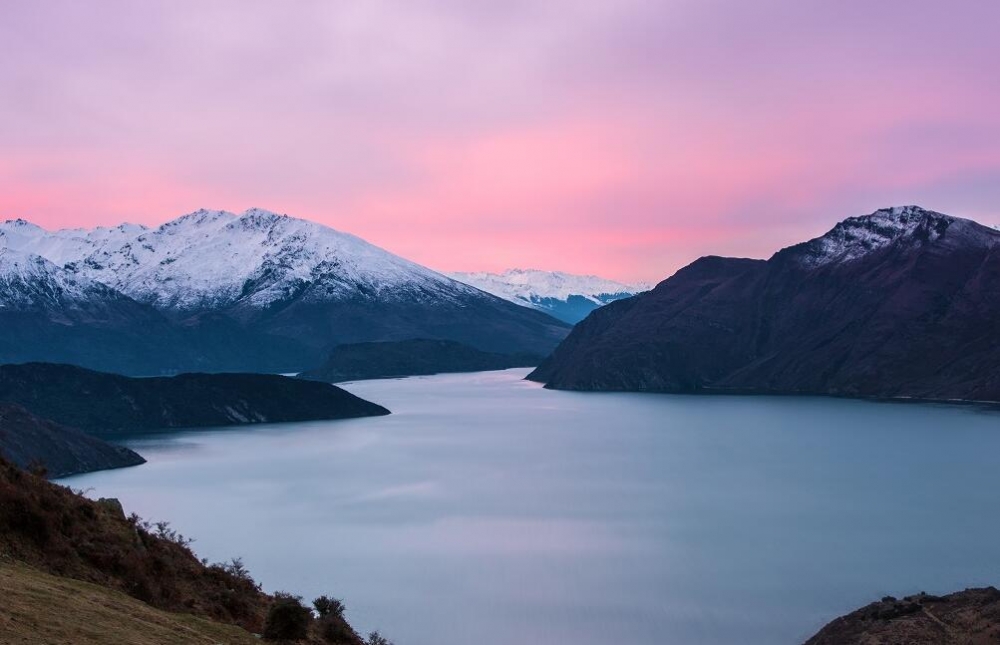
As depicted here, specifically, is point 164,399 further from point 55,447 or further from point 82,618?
point 82,618

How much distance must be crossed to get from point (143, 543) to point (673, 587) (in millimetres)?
33463

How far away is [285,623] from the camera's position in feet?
75.0

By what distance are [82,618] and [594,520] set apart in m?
59.4

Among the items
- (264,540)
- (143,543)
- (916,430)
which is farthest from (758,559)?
(916,430)

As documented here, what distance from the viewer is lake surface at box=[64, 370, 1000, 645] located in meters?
49.0

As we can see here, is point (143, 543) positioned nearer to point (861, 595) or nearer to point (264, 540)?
point (861, 595)

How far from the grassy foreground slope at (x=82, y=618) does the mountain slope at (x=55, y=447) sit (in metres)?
82.4

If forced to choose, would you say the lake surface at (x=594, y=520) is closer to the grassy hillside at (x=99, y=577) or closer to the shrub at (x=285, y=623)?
the grassy hillside at (x=99, y=577)

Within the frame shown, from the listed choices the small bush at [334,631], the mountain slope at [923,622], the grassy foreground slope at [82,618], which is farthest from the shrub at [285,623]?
the mountain slope at [923,622]

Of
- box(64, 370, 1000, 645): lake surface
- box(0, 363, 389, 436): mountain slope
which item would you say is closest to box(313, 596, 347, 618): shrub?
box(64, 370, 1000, 645): lake surface

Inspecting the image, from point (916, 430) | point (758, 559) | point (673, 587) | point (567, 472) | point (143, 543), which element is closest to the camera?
point (143, 543)

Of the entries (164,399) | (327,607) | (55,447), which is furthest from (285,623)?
(164,399)

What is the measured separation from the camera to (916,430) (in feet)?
442

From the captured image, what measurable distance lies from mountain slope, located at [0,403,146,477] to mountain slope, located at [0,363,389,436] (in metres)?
41.3
